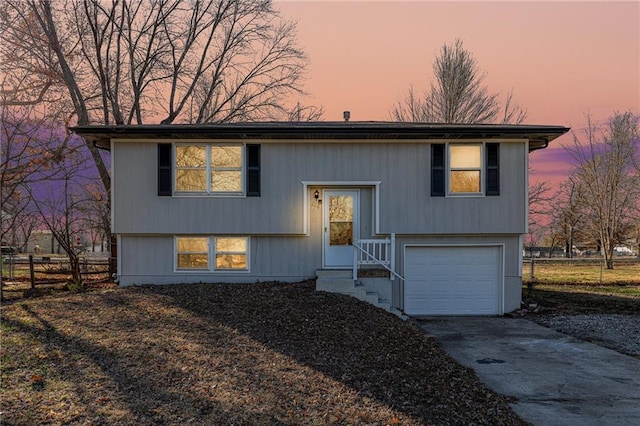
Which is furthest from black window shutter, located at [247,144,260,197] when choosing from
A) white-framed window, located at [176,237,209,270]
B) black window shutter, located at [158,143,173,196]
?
black window shutter, located at [158,143,173,196]

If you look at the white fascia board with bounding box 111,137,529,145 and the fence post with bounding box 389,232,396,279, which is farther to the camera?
the white fascia board with bounding box 111,137,529,145

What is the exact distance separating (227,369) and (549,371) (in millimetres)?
4553

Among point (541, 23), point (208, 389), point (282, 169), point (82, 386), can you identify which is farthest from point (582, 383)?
point (541, 23)

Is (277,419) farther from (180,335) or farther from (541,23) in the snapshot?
(541,23)

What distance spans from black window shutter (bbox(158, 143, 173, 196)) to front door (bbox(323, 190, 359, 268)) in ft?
12.9

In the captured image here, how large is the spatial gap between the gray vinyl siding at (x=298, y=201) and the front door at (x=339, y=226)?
0.51 meters

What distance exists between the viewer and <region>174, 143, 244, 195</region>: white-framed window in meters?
11.7

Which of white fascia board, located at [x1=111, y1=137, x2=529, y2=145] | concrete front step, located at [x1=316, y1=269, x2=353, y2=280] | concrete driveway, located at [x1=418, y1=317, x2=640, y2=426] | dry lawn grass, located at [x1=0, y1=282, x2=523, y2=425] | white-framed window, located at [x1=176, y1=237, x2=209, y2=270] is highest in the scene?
white fascia board, located at [x1=111, y1=137, x2=529, y2=145]

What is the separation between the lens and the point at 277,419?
14.1 feet

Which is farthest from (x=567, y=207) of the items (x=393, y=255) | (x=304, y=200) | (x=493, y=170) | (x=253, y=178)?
(x=253, y=178)

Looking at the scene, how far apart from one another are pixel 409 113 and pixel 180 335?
2208 centimetres

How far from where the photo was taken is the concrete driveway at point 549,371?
16.7 feet

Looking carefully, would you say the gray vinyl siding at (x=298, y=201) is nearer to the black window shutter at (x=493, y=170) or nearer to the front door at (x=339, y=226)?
the black window shutter at (x=493, y=170)

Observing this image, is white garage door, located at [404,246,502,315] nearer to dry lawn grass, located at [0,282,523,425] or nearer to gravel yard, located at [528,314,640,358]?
gravel yard, located at [528,314,640,358]
